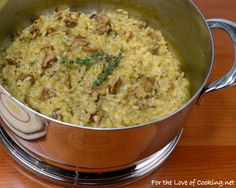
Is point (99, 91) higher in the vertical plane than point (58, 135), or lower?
higher

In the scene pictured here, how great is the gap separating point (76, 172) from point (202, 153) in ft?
1.00

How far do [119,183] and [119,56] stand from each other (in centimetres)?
35

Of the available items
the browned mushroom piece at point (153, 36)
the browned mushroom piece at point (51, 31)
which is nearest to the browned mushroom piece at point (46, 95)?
the browned mushroom piece at point (51, 31)

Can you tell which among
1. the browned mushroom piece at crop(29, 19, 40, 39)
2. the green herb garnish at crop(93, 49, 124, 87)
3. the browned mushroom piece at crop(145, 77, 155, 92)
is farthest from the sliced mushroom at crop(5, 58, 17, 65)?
the browned mushroom piece at crop(145, 77, 155, 92)

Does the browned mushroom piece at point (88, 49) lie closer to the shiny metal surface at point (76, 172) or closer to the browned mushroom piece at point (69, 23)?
the browned mushroom piece at point (69, 23)

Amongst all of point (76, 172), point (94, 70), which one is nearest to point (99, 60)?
point (94, 70)

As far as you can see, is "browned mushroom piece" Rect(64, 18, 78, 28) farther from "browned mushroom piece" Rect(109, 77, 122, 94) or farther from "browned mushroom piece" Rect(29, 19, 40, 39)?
"browned mushroom piece" Rect(109, 77, 122, 94)

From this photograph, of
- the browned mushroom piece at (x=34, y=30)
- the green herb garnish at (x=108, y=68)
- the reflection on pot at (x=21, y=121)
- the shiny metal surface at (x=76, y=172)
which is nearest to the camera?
the reflection on pot at (x=21, y=121)

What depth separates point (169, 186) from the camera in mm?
869

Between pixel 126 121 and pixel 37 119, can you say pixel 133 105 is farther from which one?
pixel 37 119

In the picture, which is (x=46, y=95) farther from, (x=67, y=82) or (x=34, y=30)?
(x=34, y=30)

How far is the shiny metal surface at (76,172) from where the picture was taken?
0.83 m

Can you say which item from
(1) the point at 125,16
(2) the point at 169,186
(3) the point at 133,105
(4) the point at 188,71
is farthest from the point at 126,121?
(1) the point at 125,16

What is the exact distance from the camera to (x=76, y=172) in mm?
839
